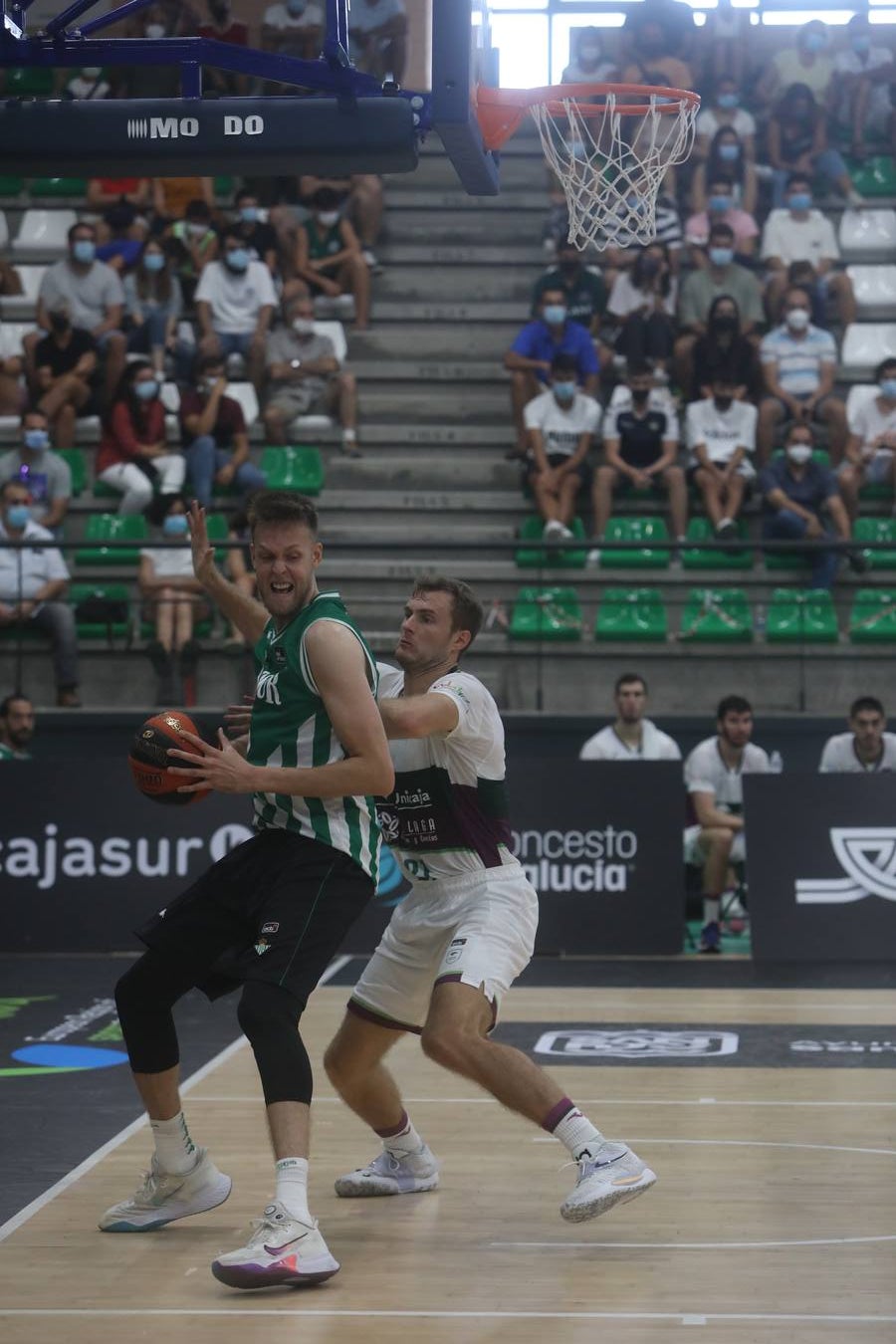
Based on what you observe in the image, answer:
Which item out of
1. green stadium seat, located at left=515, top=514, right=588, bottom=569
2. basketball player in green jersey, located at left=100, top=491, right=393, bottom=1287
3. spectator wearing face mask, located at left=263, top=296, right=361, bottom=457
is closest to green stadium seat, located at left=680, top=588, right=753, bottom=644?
green stadium seat, located at left=515, top=514, right=588, bottom=569

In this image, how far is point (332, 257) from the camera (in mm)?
17969

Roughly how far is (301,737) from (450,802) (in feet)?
2.74

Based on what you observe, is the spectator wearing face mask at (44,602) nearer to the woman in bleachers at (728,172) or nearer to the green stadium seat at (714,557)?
the green stadium seat at (714,557)

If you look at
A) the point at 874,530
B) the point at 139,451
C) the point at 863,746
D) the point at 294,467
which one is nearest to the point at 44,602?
the point at 139,451

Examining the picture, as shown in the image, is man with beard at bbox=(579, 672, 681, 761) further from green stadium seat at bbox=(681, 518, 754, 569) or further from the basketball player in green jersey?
the basketball player in green jersey

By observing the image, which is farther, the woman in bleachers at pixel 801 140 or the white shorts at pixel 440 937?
the woman in bleachers at pixel 801 140

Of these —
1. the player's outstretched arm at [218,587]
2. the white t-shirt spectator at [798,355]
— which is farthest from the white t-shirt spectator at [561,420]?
the player's outstretched arm at [218,587]

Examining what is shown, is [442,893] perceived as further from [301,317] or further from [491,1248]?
[301,317]

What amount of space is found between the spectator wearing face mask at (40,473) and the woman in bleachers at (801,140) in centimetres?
764

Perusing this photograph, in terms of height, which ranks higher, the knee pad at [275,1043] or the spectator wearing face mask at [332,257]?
the spectator wearing face mask at [332,257]

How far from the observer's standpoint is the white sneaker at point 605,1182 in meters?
5.48

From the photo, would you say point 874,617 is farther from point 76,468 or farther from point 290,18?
point 76,468

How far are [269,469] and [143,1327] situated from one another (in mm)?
12221

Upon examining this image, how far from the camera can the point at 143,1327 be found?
4.80 metres
